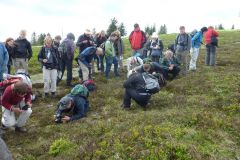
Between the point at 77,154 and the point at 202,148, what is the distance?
345cm

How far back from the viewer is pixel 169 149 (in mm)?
10766

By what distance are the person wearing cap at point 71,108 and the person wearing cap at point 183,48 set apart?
28.9 ft

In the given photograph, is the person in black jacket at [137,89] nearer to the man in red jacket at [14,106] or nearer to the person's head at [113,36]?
the man in red jacket at [14,106]

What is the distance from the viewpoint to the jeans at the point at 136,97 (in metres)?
15.6

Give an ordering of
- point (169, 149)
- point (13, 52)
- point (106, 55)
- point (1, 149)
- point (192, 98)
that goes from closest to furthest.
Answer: point (1, 149), point (169, 149), point (192, 98), point (13, 52), point (106, 55)

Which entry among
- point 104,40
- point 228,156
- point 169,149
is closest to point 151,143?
point 169,149

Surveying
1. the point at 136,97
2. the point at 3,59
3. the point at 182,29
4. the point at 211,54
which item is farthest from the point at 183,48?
the point at 3,59

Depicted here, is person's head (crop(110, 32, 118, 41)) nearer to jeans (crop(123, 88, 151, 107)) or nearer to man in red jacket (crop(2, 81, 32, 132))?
jeans (crop(123, 88, 151, 107))

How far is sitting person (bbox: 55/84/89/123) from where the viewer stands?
14874 mm

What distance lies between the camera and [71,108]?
1519 cm

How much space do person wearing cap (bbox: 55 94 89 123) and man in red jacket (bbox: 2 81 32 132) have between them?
162cm

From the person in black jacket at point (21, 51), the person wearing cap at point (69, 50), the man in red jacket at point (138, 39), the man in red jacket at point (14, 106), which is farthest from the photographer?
the man in red jacket at point (138, 39)

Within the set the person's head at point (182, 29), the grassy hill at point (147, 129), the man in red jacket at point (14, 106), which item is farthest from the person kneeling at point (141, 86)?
the person's head at point (182, 29)

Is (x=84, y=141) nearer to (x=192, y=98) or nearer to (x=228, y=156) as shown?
(x=228, y=156)
